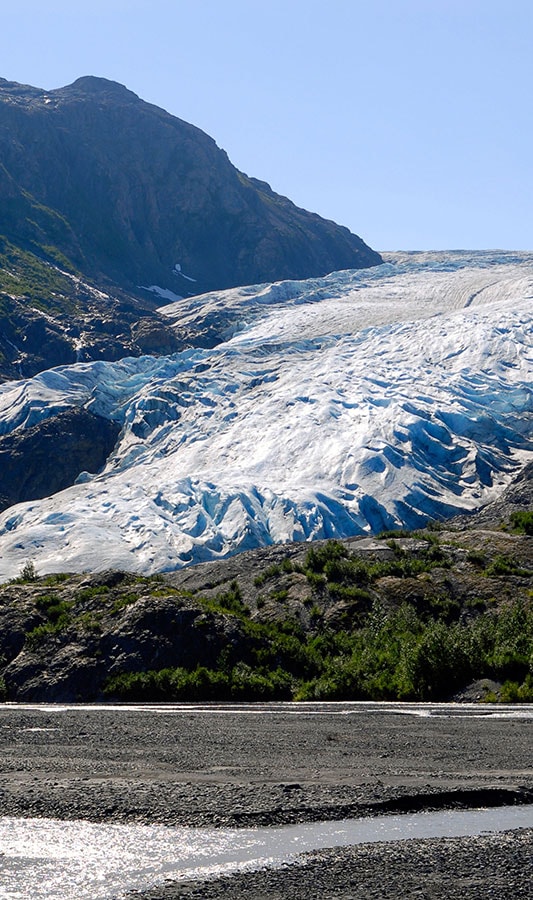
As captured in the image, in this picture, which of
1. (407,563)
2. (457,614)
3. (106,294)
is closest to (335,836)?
(457,614)

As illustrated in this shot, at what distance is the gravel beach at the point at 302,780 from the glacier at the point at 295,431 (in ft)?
140

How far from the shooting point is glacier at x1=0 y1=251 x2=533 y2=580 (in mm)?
65438

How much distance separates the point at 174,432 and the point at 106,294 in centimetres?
11017

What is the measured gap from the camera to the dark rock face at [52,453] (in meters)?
93.2

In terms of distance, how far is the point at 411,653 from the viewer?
27.1m

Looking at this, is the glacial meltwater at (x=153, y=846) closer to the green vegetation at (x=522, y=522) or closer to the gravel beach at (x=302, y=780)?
the gravel beach at (x=302, y=780)

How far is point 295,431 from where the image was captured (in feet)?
255

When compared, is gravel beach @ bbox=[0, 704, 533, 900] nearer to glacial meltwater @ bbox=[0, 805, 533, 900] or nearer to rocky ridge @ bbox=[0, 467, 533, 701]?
glacial meltwater @ bbox=[0, 805, 533, 900]

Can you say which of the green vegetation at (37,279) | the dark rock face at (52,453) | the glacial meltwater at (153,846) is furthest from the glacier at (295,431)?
the green vegetation at (37,279)

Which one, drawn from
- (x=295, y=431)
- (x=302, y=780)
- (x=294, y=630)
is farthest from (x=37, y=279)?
(x=302, y=780)

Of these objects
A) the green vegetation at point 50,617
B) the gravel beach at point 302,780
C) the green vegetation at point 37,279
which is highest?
the green vegetation at point 37,279

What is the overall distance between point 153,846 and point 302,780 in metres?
3.54

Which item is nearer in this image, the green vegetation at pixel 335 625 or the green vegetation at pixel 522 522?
the green vegetation at pixel 335 625

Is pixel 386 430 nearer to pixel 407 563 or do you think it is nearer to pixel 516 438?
pixel 516 438
